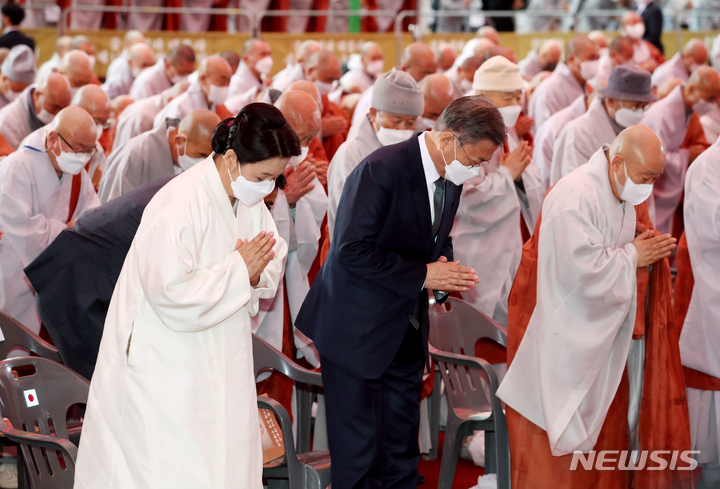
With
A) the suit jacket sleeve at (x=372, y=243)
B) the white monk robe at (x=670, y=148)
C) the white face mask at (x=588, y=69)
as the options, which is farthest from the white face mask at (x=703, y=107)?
the suit jacket sleeve at (x=372, y=243)

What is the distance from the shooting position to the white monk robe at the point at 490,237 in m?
4.84

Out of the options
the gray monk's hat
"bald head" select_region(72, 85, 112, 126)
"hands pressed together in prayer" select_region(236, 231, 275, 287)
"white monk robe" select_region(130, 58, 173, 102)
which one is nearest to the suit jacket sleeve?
"hands pressed together in prayer" select_region(236, 231, 275, 287)

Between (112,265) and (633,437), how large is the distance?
7.53 feet

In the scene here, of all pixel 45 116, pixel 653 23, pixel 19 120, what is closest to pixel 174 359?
pixel 45 116

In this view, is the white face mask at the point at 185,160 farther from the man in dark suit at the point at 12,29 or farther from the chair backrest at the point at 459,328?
the man in dark suit at the point at 12,29

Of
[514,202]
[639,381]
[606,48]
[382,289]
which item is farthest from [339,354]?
[606,48]

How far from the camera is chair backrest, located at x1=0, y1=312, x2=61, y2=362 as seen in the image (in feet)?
11.9

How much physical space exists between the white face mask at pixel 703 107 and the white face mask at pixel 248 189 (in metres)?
4.68

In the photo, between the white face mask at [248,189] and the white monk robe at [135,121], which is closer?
the white face mask at [248,189]

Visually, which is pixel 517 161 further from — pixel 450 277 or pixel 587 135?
pixel 450 277

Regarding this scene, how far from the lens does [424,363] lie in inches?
134

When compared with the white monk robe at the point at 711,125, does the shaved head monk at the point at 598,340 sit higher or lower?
lower

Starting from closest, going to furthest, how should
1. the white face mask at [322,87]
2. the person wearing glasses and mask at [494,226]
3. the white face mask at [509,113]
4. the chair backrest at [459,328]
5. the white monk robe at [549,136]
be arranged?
the chair backrest at [459,328] → the person wearing glasses and mask at [494,226] → the white face mask at [509,113] → the white monk robe at [549,136] → the white face mask at [322,87]

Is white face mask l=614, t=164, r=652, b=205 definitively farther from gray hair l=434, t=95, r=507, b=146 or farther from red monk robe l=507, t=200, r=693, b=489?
gray hair l=434, t=95, r=507, b=146
